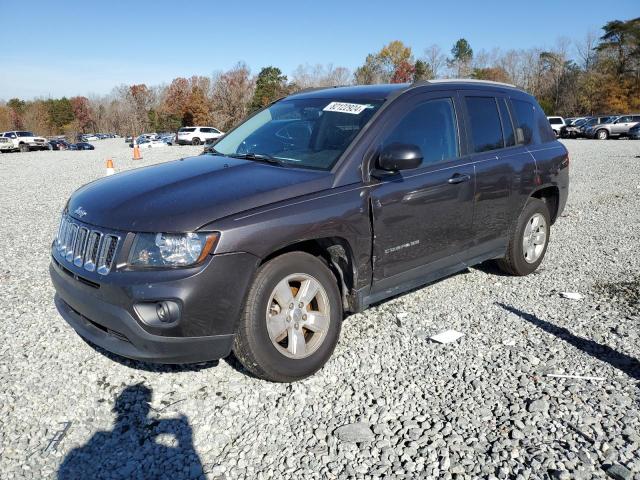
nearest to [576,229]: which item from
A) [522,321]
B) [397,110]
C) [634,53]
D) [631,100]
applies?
[522,321]

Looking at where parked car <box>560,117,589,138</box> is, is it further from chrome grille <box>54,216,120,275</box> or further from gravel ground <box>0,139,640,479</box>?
chrome grille <box>54,216,120,275</box>

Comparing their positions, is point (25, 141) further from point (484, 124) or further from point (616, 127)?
point (616, 127)

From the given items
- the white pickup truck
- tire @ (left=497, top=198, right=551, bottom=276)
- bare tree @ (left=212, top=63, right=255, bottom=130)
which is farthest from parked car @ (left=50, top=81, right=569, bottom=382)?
bare tree @ (left=212, top=63, right=255, bottom=130)

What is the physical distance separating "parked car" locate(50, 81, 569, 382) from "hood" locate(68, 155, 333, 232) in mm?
13

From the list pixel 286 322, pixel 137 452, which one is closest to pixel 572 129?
pixel 286 322

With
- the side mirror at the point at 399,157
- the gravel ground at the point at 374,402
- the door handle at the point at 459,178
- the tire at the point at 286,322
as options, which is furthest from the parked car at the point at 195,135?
the tire at the point at 286,322

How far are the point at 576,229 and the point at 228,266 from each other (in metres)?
6.53

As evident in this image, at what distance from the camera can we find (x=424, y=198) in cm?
390

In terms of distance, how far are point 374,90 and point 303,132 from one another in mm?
727

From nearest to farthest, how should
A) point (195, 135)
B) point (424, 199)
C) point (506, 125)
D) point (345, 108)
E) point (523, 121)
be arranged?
point (424, 199), point (345, 108), point (506, 125), point (523, 121), point (195, 135)

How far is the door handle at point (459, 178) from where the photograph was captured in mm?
4139

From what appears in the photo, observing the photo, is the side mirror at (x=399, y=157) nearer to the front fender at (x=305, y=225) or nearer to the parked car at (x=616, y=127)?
the front fender at (x=305, y=225)

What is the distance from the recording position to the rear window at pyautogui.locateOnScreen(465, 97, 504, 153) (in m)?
4.54

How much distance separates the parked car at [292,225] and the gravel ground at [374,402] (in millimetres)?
389
